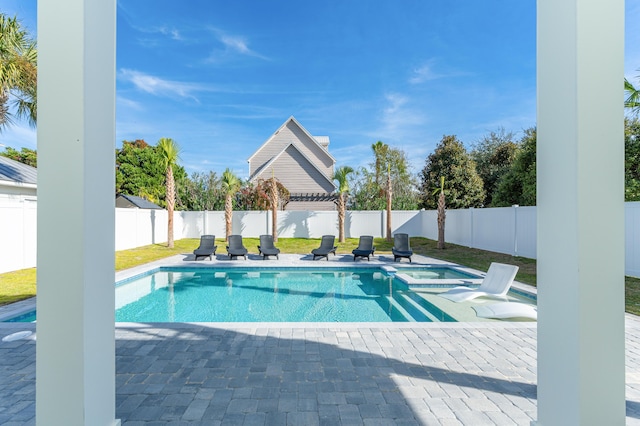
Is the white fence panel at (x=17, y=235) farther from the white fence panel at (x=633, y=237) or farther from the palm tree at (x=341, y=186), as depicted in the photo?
the white fence panel at (x=633, y=237)

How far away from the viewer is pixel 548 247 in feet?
6.98

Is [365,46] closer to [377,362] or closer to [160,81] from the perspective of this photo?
[160,81]

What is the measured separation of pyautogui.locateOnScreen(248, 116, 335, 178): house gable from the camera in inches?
979

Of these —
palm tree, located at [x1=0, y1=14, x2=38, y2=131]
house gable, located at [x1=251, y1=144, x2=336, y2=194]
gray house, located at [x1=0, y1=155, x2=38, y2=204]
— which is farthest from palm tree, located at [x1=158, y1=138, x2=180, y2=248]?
palm tree, located at [x1=0, y1=14, x2=38, y2=131]

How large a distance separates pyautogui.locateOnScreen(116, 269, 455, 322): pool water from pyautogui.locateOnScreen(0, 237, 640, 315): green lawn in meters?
2.21

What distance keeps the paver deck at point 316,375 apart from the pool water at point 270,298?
1.82 m

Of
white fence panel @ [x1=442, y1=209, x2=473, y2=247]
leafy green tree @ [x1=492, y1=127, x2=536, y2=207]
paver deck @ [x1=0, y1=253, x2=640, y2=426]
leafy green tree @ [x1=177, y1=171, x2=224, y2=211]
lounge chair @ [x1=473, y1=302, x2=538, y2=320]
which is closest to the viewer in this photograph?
paver deck @ [x1=0, y1=253, x2=640, y2=426]

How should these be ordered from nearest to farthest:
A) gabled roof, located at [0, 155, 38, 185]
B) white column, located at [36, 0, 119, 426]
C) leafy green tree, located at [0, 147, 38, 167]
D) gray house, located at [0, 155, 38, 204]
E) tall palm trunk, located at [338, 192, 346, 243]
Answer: white column, located at [36, 0, 119, 426], gray house, located at [0, 155, 38, 204], gabled roof, located at [0, 155, 38, 185], tall palm trunk, located at [338, 192, 346, 243], leafy green tree, located at [0, 147, 38, 167]

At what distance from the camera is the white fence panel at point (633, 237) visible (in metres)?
8.07

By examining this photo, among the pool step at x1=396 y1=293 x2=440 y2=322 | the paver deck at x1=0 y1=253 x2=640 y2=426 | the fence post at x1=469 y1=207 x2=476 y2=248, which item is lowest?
the pool step at x1=396 y1=293 x2=440 y2=322

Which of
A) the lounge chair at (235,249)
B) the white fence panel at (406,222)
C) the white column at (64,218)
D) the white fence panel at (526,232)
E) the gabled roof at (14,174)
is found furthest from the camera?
the white fence panel at (406,222)

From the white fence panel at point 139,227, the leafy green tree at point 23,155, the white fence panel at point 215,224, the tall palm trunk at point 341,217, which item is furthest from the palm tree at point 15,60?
the leafy green tree at point 23,155

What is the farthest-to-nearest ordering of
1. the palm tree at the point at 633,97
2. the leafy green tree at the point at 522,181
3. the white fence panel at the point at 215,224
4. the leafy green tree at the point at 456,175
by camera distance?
the leafy green tree at the point at 456,175 → the white fence panel at the point at 215,224 → the leafy green tree at the point at 522,181 → the palm tree at the point at 633,97

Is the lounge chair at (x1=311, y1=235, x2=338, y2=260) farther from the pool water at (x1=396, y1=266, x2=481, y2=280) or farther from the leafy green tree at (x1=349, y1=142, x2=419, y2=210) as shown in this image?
→ the leafy green tree at (x1=349, y1=142, x2=419, y2=210)
